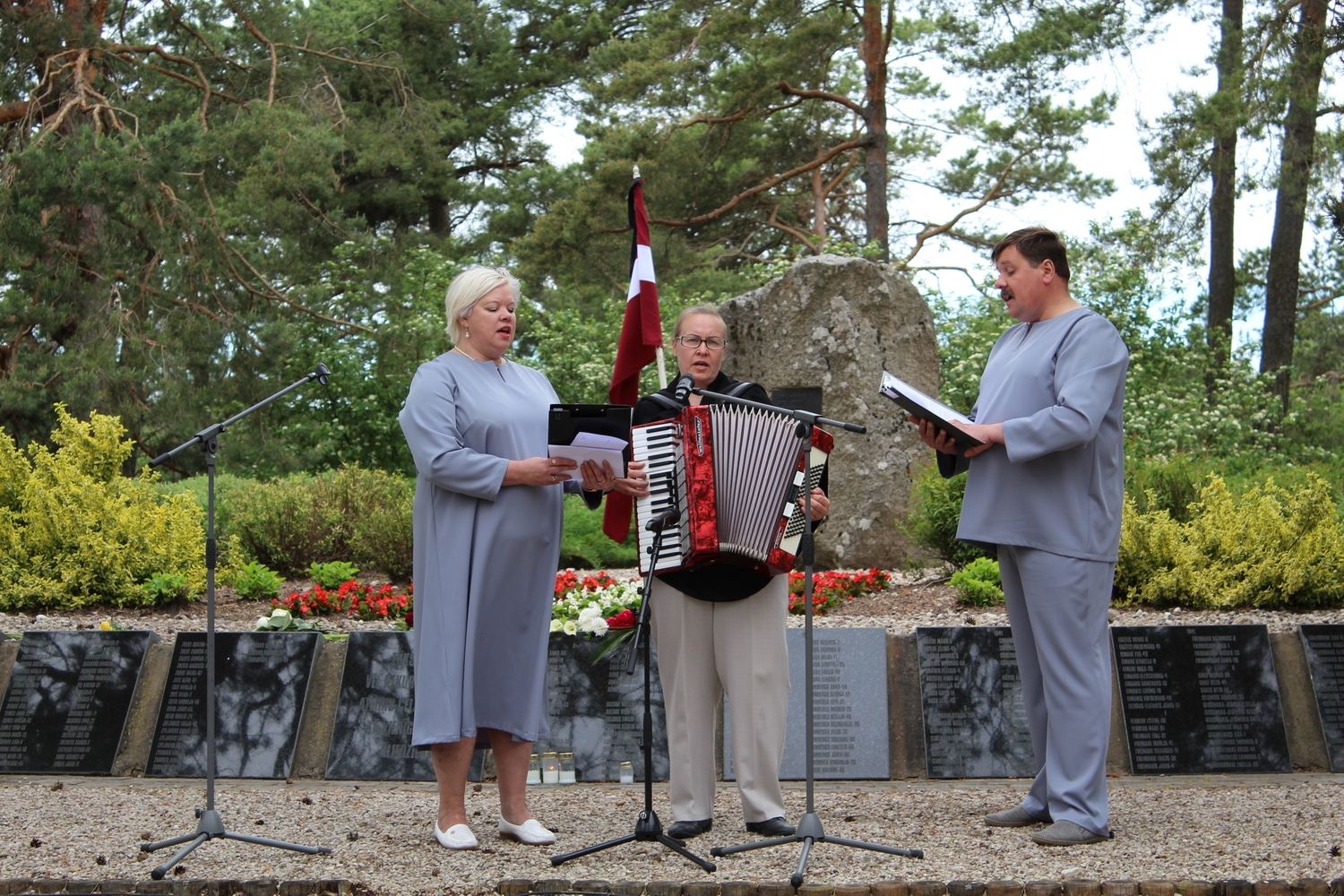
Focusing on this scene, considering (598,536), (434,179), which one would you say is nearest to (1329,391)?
(434,179)

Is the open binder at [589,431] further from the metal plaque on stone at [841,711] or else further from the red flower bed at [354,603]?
the red flower bed at [354,603]

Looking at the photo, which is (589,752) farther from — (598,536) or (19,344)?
(19,344)

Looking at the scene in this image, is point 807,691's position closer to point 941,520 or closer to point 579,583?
point 579,583

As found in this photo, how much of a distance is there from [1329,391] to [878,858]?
25.9m

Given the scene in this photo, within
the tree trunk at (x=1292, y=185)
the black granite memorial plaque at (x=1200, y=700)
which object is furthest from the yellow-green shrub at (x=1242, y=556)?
the tree trunk at (x=1292, y=185)

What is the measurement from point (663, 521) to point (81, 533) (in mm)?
5408

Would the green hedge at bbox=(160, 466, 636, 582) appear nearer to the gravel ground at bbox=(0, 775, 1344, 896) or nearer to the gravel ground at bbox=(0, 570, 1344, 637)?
the gravel ground at bbox=(0, 570, 1344, 637)

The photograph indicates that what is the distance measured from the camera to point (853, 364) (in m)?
9.79

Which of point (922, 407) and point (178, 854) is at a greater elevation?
point (922, 407)

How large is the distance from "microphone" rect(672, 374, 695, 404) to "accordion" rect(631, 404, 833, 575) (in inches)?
2.5

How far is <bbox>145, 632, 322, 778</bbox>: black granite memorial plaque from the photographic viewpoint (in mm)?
5805

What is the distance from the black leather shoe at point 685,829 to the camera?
14.4 feet

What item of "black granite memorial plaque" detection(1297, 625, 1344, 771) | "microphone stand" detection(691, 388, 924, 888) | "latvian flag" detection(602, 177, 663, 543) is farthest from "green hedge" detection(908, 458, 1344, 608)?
"microphone stand" detection(691, 388, 924, 888)

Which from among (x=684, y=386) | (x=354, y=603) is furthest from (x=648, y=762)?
(x=354, y=603)
